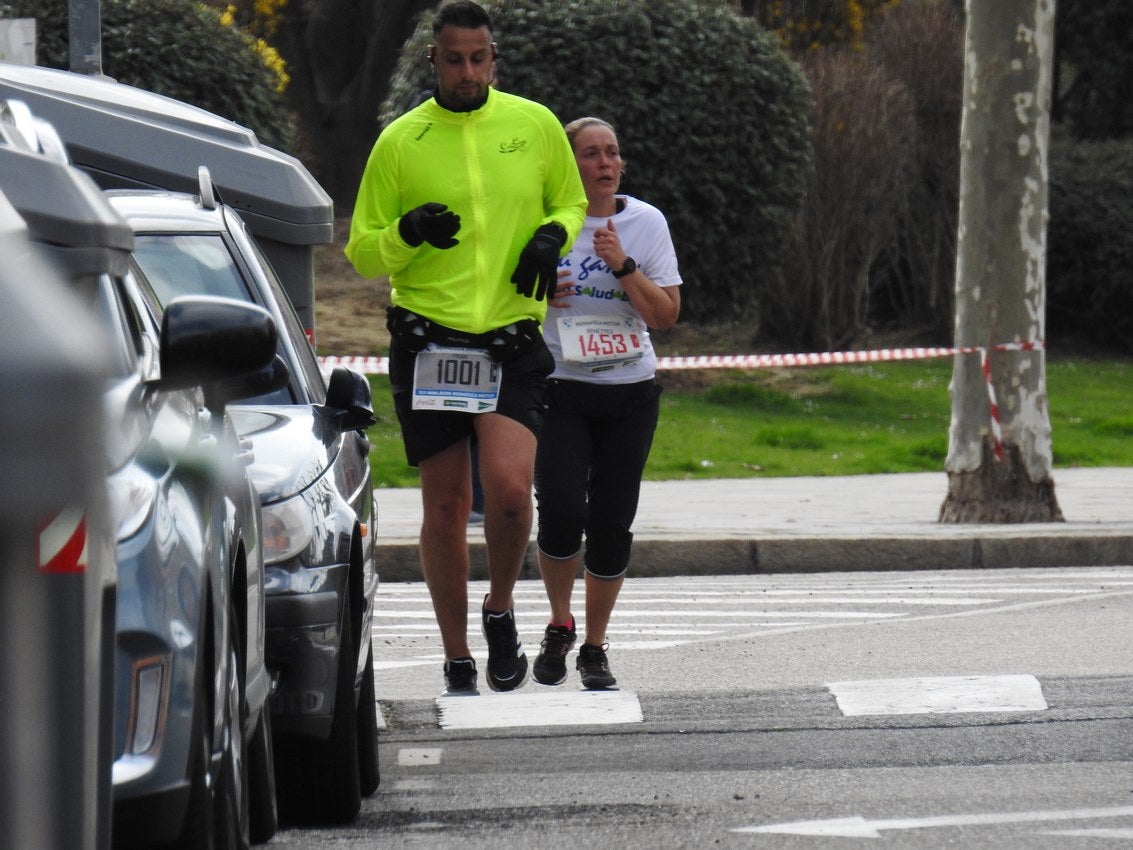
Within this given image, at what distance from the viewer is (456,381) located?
22.5 feet

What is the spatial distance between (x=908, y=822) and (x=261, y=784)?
146cm

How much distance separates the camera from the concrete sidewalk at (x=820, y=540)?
481 inches

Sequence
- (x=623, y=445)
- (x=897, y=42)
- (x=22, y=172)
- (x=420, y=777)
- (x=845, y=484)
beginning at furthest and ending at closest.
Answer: (x=897, y=42), (x=845, y=484), (x=623, y=445), (x=420, y=777), (x=22, y=172)

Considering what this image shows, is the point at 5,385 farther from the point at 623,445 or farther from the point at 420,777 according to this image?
the point at 623,445

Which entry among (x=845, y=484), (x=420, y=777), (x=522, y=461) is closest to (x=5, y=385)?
(x=420, y=777)

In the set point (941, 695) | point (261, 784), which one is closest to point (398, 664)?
point (941, 695)

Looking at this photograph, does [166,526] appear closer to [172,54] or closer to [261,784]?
[261,784]

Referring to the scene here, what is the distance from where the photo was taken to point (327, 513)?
552 cm

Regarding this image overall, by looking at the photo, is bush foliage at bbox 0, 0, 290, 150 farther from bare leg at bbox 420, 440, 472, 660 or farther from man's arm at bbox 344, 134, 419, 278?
bare leg at bbox 420, 440, 472, 660

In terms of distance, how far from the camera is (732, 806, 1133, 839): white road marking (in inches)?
207

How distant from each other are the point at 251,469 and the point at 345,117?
25432 mm

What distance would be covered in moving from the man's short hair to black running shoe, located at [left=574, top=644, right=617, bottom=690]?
1.98 m

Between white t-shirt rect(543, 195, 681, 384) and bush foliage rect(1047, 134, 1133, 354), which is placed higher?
white t-shirt rect(543, 195, 681, 384)

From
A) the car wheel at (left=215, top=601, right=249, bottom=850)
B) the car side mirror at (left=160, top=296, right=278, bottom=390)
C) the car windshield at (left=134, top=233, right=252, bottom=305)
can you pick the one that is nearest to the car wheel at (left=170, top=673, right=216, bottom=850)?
the car wheel at (left=215, top=601, right=249, bottom=850)
